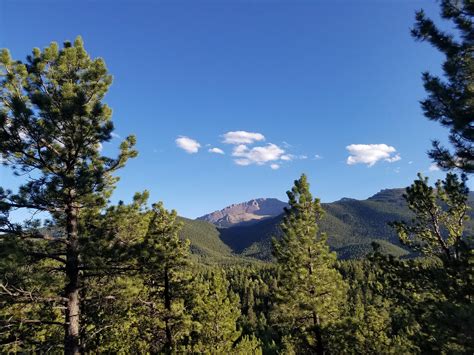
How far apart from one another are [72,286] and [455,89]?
1395 centimetres

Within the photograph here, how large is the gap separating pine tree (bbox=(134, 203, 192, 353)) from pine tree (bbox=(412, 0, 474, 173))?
1196 centimetres

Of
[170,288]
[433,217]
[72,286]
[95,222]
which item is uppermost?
[95,222]

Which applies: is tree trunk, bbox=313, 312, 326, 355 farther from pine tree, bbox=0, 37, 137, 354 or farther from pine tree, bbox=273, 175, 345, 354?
pine tree, bbox=0, 37, 137, 354

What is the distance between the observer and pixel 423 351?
1099 centimetres

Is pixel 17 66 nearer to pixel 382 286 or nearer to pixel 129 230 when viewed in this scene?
pixel 129 230

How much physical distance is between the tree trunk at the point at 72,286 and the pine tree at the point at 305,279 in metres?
11.1

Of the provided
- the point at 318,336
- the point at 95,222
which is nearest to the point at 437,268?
the point at 318,336

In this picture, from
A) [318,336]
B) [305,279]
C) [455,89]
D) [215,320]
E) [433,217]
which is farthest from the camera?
[215,320]

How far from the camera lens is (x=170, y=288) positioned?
19172 millimetres

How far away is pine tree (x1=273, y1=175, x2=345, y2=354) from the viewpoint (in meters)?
18.2

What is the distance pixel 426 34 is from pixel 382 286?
9.32m

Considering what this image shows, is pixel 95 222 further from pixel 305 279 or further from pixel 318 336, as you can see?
pixel 318 336

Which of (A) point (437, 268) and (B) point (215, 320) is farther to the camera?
(B) point (215, 320)

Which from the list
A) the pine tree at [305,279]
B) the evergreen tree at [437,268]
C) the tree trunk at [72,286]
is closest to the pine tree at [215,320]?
the pine tree at [305,279]
